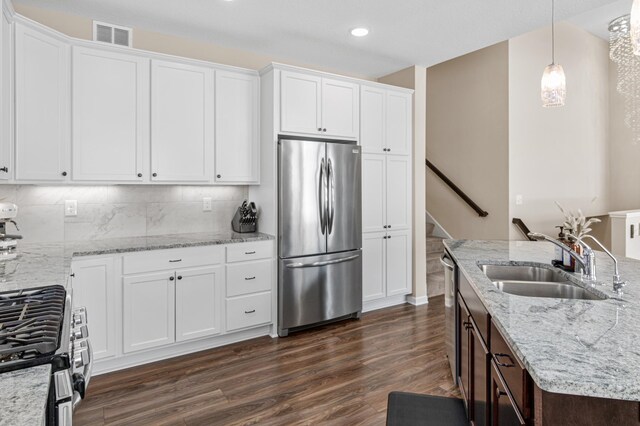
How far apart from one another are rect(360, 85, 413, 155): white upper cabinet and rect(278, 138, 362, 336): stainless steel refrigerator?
34 cm

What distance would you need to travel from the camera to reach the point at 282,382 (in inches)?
106

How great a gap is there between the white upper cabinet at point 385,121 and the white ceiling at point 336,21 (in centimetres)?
44

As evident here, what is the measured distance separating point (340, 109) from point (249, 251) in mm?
1662

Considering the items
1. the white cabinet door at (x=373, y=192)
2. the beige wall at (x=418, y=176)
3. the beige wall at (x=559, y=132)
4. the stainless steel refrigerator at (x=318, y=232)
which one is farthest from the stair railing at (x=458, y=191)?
the stainless steel refrigerator at (x=318, y=232)

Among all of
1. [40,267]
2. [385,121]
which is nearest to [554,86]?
[385,121]

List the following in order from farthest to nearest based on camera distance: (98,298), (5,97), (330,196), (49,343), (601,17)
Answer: (601,17) → (330,196) → (98,298) → (5,97) → (49,343)

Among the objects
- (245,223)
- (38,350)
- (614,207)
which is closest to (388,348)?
(245,223)

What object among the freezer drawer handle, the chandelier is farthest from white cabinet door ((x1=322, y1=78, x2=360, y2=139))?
the chandelier

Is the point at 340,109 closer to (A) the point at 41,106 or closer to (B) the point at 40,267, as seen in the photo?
(A) the point at 41,106

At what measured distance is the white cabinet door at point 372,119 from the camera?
161 inches

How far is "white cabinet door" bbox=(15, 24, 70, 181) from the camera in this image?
2588 millimetres

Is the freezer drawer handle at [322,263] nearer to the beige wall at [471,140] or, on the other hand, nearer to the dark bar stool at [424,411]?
the dark bar stool at [424,411]

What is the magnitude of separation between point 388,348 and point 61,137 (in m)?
2.97

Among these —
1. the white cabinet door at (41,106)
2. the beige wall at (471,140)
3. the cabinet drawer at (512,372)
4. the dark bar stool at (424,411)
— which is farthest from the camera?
the beige wall at (471,140)
